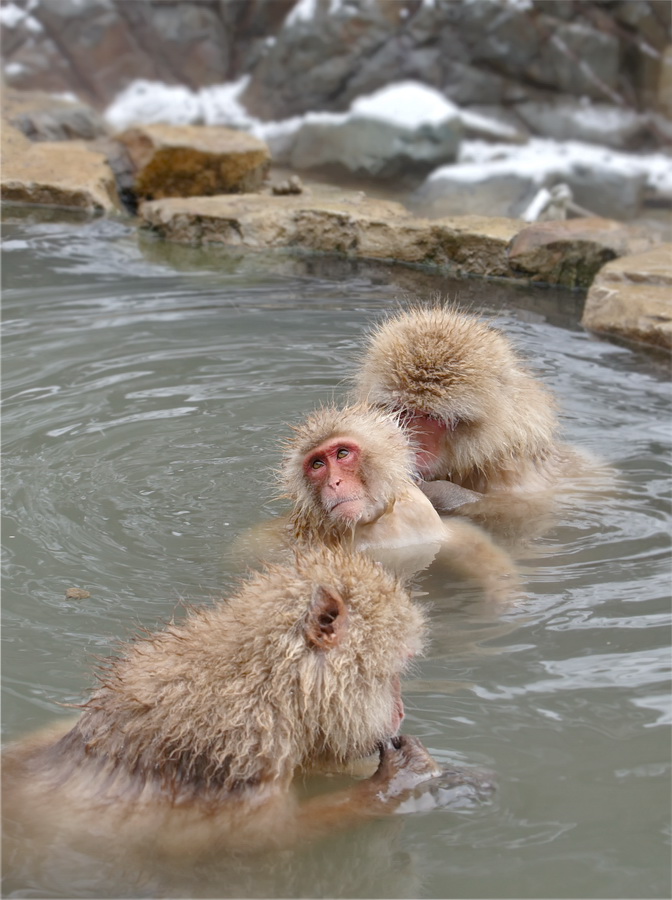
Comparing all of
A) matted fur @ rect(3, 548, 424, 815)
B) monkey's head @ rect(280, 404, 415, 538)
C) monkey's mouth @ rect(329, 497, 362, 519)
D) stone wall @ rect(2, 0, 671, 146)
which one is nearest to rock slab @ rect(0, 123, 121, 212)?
stone wall @ rect(2, 0, 671, 146)

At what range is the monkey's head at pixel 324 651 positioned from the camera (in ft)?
7.45

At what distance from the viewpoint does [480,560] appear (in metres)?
3.75

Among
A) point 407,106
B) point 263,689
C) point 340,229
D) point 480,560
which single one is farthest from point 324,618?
point 407,106

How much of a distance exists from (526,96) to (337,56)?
2586 millimetres

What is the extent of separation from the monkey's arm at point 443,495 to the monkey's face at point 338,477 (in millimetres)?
768

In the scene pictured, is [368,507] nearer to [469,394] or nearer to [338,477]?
[338,477]

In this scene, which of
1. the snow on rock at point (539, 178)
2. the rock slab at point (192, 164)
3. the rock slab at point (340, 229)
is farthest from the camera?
the snow on rock at point (539, 178)

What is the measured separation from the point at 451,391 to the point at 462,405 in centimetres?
7

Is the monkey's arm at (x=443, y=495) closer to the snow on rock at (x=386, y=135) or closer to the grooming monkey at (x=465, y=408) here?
the grooming monkey at (x=465, y=408)

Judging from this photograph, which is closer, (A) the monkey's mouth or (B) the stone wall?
(A) the monkey's mouth

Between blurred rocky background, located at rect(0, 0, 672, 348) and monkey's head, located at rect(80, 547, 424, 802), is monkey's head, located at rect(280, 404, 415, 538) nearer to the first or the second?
monkey's head, located at rect(80, 547, 424, 802)

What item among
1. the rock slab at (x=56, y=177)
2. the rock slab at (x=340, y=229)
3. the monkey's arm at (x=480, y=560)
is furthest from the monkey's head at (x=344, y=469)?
the rock slab at (x=56, y=177)

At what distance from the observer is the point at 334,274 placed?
764cm

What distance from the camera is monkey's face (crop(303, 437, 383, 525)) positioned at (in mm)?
3295
